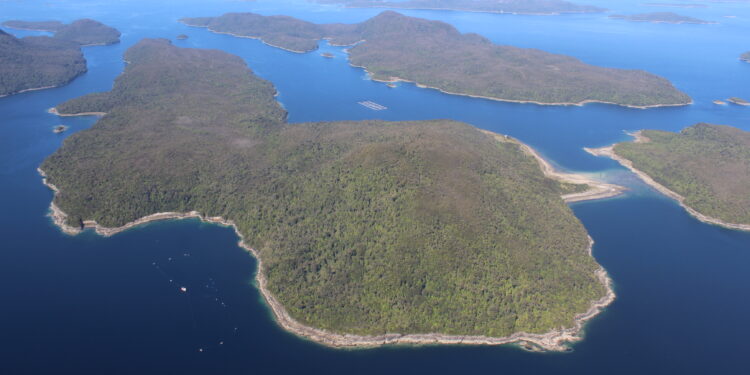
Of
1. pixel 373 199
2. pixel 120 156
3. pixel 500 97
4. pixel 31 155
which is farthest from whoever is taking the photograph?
pixel 500 97

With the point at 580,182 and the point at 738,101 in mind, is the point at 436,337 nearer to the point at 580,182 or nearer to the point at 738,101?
the point at 580,182

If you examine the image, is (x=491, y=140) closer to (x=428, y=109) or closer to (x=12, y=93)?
(x=428, y=109)

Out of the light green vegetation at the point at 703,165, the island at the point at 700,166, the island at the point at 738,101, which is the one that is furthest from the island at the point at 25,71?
the island at the point at 738,101

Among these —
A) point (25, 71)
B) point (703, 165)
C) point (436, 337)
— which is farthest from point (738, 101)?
point (25, 71)

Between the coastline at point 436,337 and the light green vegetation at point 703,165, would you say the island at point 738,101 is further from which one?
the coastline at point 436,337

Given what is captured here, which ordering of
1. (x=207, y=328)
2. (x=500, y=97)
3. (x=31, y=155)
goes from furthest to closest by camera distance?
1. (x=500, y=97)
2. (x=31, y=155)
3. (x=207, y=328)

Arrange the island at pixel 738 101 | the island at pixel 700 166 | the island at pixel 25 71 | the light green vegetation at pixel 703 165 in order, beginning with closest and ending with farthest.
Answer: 1. the island at pixel 700 166
2. the light green vegetation at pixel 703 165
3. the island at pixel 25 71
4. the island at pixel 738 101

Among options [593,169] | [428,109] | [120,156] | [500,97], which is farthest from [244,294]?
[500,97]

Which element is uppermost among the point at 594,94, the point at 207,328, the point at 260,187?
the point at 594,94
